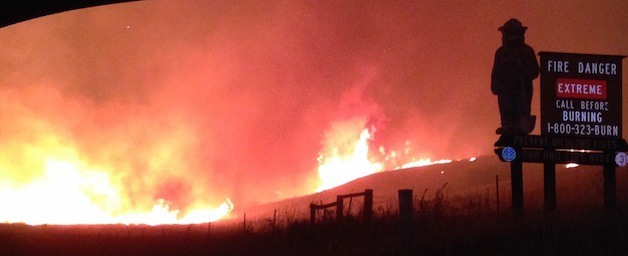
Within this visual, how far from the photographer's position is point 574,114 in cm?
2495

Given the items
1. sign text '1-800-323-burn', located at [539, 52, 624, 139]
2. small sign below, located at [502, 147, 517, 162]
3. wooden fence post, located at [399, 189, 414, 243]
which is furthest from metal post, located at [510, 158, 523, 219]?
wooden fence post, located at [399, 189, 414, 243]

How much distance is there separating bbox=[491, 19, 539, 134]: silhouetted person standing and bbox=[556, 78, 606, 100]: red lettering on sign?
150 centimetres

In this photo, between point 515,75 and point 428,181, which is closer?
point 515,75

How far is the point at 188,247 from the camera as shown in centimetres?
2408

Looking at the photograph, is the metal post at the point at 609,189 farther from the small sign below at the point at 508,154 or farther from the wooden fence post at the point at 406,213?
the wooden fence post at the point at 406,213

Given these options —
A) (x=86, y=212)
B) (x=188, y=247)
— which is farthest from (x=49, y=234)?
(x=86, y=212)

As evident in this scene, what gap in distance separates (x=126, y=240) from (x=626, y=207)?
13.7 meters

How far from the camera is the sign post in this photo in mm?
24844

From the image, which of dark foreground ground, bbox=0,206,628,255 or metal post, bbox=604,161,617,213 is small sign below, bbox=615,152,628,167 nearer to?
metal post, bbox=604,161,617,213

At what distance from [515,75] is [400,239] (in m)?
9.83

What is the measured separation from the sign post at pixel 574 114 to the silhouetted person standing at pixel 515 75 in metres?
1.21

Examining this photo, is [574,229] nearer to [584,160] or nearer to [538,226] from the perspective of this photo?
[538,226]

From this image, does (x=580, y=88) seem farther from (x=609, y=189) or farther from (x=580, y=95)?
(x=609, y=189)

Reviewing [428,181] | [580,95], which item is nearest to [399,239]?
[580,95]
